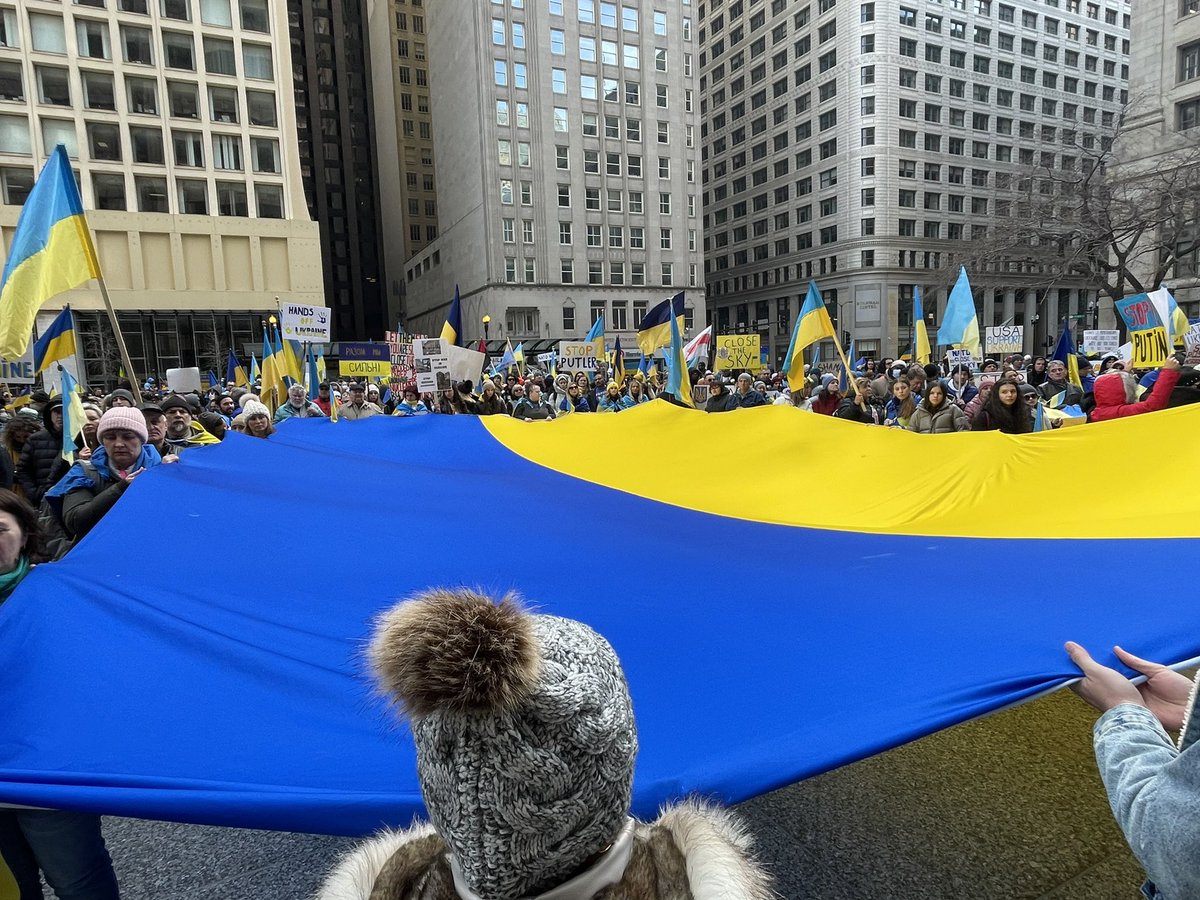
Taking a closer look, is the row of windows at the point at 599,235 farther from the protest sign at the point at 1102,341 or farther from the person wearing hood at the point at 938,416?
the person wearing hood at the point at 938,416

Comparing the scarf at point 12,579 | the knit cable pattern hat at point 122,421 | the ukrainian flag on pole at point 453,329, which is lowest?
the scarf at point 12,579

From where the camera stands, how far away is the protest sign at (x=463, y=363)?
1235 centimetres

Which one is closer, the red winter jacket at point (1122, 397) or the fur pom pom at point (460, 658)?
the fur pom pom at point (460, 658)

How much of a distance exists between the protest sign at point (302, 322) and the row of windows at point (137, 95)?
120 feet

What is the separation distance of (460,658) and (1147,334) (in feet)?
44.2

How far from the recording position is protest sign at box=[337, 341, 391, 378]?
59.5 ft

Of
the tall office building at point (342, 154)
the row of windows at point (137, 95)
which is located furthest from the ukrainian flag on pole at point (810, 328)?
the tall office building at point (342, 154)

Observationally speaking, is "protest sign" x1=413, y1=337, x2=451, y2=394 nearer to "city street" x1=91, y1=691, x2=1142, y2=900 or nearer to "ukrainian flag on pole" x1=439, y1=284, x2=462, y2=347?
"ukrainian flag on pole" x1=439, y1=284, x2=462, y2=347

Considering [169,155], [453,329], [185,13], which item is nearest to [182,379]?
[453,329]

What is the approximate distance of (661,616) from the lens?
2641 millimetres

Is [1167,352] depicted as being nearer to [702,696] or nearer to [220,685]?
[702,696]

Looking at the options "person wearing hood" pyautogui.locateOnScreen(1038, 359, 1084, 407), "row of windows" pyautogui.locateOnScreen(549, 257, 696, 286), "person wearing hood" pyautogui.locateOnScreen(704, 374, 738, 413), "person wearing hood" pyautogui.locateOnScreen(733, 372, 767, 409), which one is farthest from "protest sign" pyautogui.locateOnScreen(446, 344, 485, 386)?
"row of windows" pyautogui.locateOnScreen(549, 257, 696, 286)

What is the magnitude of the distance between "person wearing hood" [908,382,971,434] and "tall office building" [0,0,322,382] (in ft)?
142

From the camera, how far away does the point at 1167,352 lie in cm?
1086
